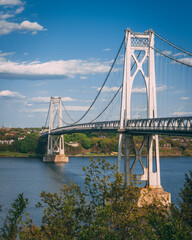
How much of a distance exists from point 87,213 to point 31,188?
24.4 meters

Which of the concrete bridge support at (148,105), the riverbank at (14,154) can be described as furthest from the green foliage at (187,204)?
the riverbank at (14,154)

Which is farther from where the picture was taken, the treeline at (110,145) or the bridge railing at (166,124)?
Result: the treeline at (110,145)

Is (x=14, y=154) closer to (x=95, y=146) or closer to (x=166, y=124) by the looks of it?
(x=95, y=146)

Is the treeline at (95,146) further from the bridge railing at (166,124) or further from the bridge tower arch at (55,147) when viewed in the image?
the bridge railing at (166,124)

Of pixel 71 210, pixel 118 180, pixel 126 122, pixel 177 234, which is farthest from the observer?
pixel 126 122

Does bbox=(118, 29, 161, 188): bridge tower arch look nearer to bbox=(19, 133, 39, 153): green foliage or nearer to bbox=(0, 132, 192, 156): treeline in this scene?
bbox=(0, 132, 192, 156): treeline

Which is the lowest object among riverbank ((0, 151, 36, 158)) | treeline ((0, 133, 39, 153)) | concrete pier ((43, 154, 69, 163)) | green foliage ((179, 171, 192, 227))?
green foliage ((179, 171, 192, 227))

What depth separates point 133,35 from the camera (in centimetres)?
2758

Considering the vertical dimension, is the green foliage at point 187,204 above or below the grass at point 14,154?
below

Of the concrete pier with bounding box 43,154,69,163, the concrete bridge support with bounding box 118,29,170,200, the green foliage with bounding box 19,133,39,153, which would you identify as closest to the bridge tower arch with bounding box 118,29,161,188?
the concrete bridge support with bounding box 118,29,170,200

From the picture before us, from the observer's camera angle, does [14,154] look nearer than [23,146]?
Yes

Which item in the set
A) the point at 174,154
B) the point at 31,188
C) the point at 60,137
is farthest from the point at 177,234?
the point at 174,154

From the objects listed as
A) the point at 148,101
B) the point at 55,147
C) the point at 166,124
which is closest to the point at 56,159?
the point at 55,147

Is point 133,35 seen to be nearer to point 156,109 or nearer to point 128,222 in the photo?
point 156,109
